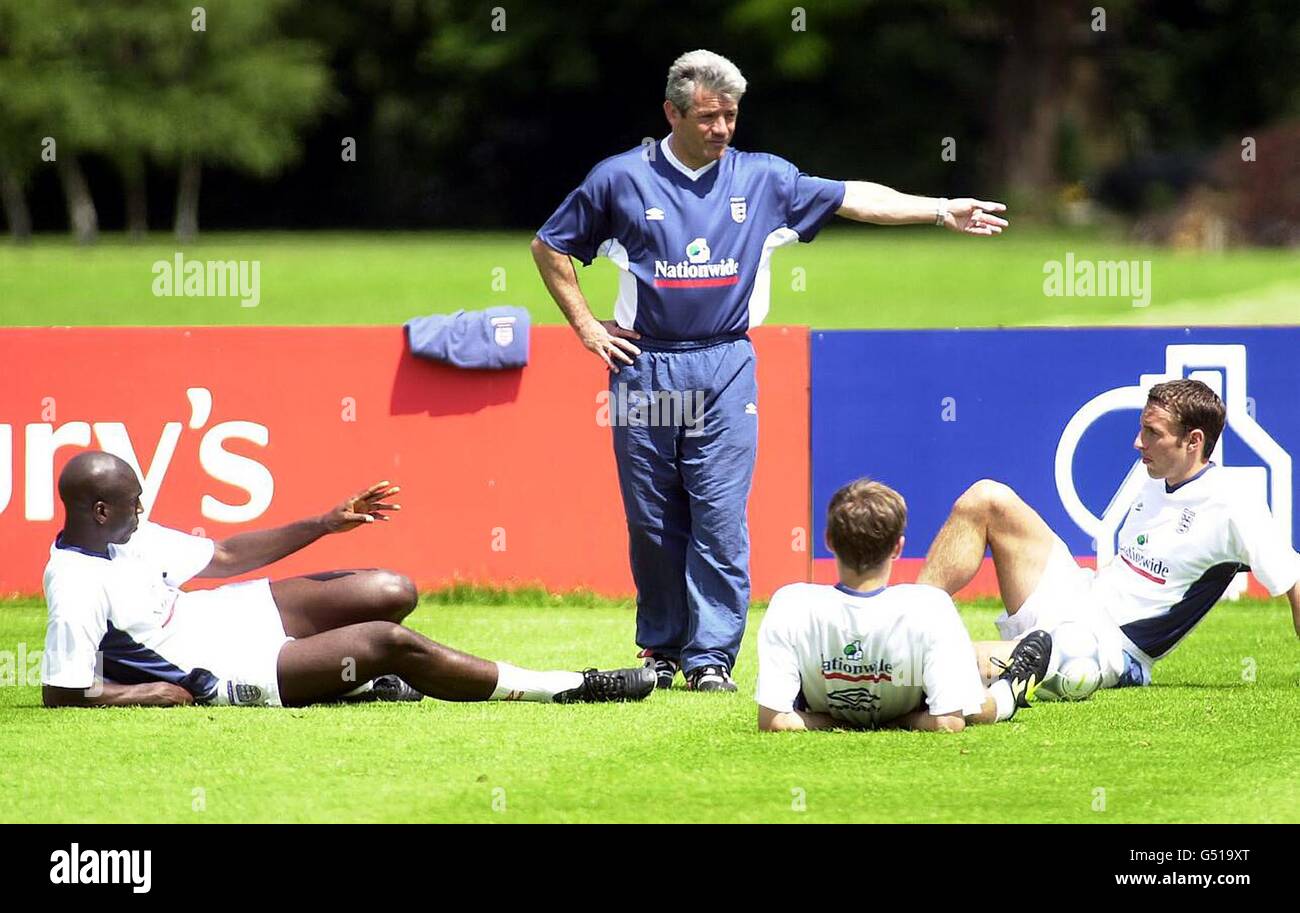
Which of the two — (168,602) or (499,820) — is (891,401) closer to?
(168,602)

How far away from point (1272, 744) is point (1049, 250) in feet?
111

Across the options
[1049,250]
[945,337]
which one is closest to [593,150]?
[1049,250]

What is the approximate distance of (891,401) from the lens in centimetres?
1114

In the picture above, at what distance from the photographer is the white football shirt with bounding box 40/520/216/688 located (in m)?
7.54

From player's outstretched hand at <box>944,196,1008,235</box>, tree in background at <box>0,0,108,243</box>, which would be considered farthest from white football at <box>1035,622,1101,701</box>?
tree in background at <box>0,0,108,243</box>

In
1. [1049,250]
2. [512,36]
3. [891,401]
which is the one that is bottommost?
[891,401]

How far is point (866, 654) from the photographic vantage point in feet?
23.4

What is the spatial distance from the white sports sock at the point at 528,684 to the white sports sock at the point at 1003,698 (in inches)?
62.7

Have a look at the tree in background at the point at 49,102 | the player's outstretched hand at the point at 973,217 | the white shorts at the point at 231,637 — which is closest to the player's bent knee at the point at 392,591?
the white shorts at the point at 231,637

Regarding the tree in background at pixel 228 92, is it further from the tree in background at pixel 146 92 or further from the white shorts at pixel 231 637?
the white shorts at pixel 231 637

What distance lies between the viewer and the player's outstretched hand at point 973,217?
8.66 metres

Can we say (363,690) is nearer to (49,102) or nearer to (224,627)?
(224,627)

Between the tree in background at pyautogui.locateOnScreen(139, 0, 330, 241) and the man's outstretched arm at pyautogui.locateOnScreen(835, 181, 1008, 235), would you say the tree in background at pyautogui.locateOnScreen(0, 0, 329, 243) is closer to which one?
the tree in background at pyautogui.locateOnScreen(139, 0, 330, 241)

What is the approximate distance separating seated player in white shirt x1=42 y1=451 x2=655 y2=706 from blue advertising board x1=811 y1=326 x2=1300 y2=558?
325 centimetres
